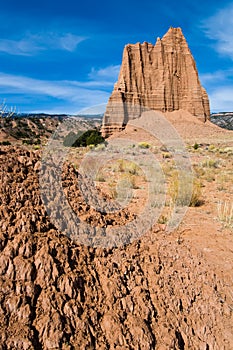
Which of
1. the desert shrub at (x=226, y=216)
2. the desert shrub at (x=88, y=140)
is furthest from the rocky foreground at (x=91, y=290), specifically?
the desert shrub at (x=88, y=140)

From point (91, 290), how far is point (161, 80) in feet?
160

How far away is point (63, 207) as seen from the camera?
4387 millimetres

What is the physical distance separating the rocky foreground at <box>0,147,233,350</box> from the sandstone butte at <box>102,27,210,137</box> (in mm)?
41129

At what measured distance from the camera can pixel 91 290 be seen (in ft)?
11.3

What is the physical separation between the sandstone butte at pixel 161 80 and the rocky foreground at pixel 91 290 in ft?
135

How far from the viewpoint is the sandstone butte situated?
4643 centimetres

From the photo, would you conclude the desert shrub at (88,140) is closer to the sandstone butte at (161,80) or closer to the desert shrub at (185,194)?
the sandstone butte at (161,80)

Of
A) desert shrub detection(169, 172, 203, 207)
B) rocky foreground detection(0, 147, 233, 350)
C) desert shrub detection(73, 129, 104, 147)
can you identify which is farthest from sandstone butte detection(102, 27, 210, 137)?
rocky foreground detection(0, 147, 233, 350)

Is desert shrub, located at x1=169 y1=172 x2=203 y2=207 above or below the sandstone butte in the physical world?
below

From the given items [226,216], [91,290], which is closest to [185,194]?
[226,216]

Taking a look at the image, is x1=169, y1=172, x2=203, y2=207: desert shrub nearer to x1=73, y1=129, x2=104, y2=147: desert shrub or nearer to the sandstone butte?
x1=73, y1=129, x2=104, y2=147: desert shrub

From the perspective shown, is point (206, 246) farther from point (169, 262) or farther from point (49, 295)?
point (49, 295)

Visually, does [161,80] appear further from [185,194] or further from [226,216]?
[226,216]

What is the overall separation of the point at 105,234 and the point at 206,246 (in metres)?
2.49
